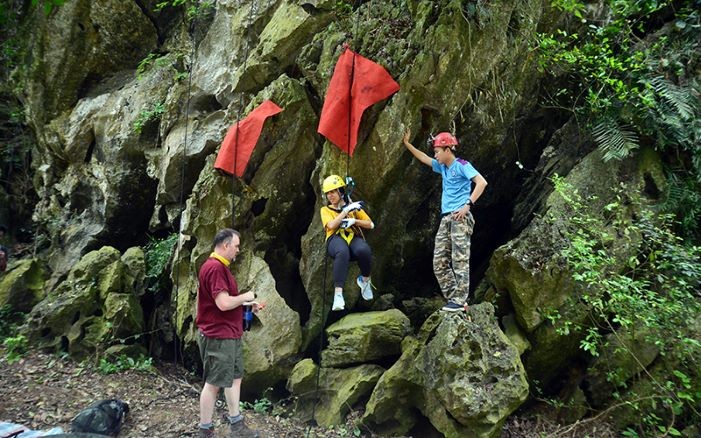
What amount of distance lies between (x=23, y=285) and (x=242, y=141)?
5.76 metres

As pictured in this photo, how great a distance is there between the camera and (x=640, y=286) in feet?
18.5

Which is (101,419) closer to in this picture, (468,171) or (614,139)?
(468,171)

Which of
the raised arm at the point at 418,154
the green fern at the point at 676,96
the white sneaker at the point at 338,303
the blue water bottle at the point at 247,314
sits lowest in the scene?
the white sneaker at the point at 338,303

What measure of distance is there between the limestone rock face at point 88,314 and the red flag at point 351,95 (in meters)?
4.65

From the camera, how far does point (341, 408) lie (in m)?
6.23

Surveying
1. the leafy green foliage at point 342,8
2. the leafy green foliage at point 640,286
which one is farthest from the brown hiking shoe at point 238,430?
the leafy green foliage at point 342,8

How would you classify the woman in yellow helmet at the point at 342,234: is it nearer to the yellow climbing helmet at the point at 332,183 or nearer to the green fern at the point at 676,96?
the yellow climbing helmet at the point at 332,183

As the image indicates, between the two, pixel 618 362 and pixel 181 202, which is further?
pixel 181 202

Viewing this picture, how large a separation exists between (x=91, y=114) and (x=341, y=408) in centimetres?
820

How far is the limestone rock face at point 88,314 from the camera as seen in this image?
24.7 ft

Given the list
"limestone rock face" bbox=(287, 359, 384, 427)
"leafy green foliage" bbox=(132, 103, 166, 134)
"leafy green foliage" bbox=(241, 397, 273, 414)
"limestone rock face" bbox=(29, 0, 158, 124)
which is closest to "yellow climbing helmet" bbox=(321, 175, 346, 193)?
"limestone rock face" bbox=(287, 359, 384, 427)

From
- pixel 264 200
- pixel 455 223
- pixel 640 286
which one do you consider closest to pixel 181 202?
pixel 264 200

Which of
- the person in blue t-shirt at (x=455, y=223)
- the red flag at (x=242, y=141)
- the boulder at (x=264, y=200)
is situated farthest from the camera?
the boulder at (x=264, y=200)

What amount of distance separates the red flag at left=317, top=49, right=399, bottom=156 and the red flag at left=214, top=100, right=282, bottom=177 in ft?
3.38
